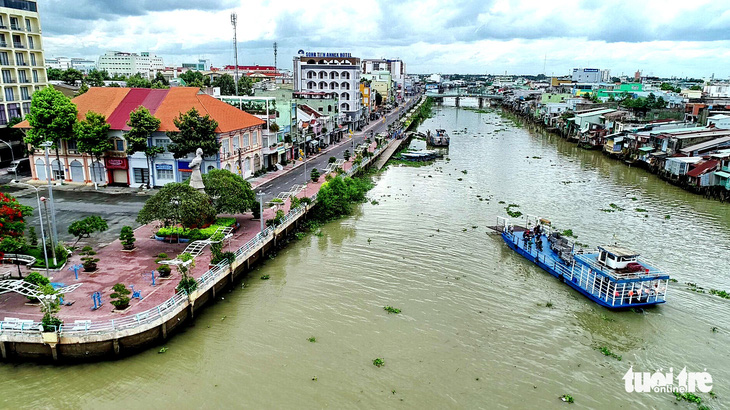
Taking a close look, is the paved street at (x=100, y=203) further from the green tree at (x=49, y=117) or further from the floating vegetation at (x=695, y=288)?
the floating vegetation at (x=695, y=288)

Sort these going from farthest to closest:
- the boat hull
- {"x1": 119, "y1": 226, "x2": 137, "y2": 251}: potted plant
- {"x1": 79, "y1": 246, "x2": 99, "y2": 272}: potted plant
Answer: {"x1": 119, "y1": 226, "x2": 137, "y2": 251}: potted plant
{"x1": 79, "y1": 246, "x2": 99, "y2": 272}: potted plant
the boat hull

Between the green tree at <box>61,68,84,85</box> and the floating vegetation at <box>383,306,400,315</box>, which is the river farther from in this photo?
the green tree at <box>61,68,84,85</box>

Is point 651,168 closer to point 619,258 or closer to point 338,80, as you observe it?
point 619,258

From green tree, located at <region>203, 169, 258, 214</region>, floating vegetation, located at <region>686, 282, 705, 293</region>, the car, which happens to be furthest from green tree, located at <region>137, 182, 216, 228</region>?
the car

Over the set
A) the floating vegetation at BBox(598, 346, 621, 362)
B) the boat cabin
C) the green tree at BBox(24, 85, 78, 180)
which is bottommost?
the floating vegetation at BBox(598, 346, 621, 362)

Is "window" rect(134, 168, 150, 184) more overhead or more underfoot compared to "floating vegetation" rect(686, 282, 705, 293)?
more overhead

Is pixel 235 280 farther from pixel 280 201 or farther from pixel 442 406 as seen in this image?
pixel 442 406

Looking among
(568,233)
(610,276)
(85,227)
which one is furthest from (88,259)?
(568,233)
